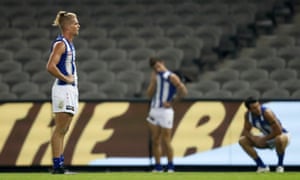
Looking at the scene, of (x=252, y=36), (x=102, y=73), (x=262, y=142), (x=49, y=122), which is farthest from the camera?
(x=252, y=36)

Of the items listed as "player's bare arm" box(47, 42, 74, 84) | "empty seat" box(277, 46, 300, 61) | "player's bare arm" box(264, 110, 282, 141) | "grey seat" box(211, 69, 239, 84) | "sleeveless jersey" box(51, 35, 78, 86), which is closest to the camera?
"player's bare arm" box(47, 42, 74, 84)

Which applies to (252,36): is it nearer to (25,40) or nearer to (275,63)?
(275,63)

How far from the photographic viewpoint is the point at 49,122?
14.3m

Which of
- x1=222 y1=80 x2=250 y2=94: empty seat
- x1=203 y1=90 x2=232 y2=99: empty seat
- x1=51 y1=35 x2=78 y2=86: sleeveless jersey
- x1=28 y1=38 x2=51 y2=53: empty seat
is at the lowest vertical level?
x1=203 y1=90 x2=232 y2=99: empty seat

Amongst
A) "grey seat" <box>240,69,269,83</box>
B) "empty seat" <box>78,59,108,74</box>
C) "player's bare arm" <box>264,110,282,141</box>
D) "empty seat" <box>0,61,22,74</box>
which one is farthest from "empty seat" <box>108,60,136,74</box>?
"player's bare arm" <box>264,110,282,141</box>

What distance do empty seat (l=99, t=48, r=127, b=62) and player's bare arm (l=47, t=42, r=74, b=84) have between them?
25.9ft

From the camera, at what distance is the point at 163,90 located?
14047 mm

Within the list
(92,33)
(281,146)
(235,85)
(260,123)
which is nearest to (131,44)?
(92,33)

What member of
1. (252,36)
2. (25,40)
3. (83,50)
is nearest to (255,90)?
(252,36)

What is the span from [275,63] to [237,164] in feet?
12.8

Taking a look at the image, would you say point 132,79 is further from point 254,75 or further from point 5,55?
point 5,55

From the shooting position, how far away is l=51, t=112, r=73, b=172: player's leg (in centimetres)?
1005

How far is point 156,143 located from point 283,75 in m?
4.02

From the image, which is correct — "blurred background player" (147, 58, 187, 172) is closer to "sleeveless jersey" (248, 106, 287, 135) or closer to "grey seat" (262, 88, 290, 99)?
"sleeveless jersey" (248, 106, 287, 135)
